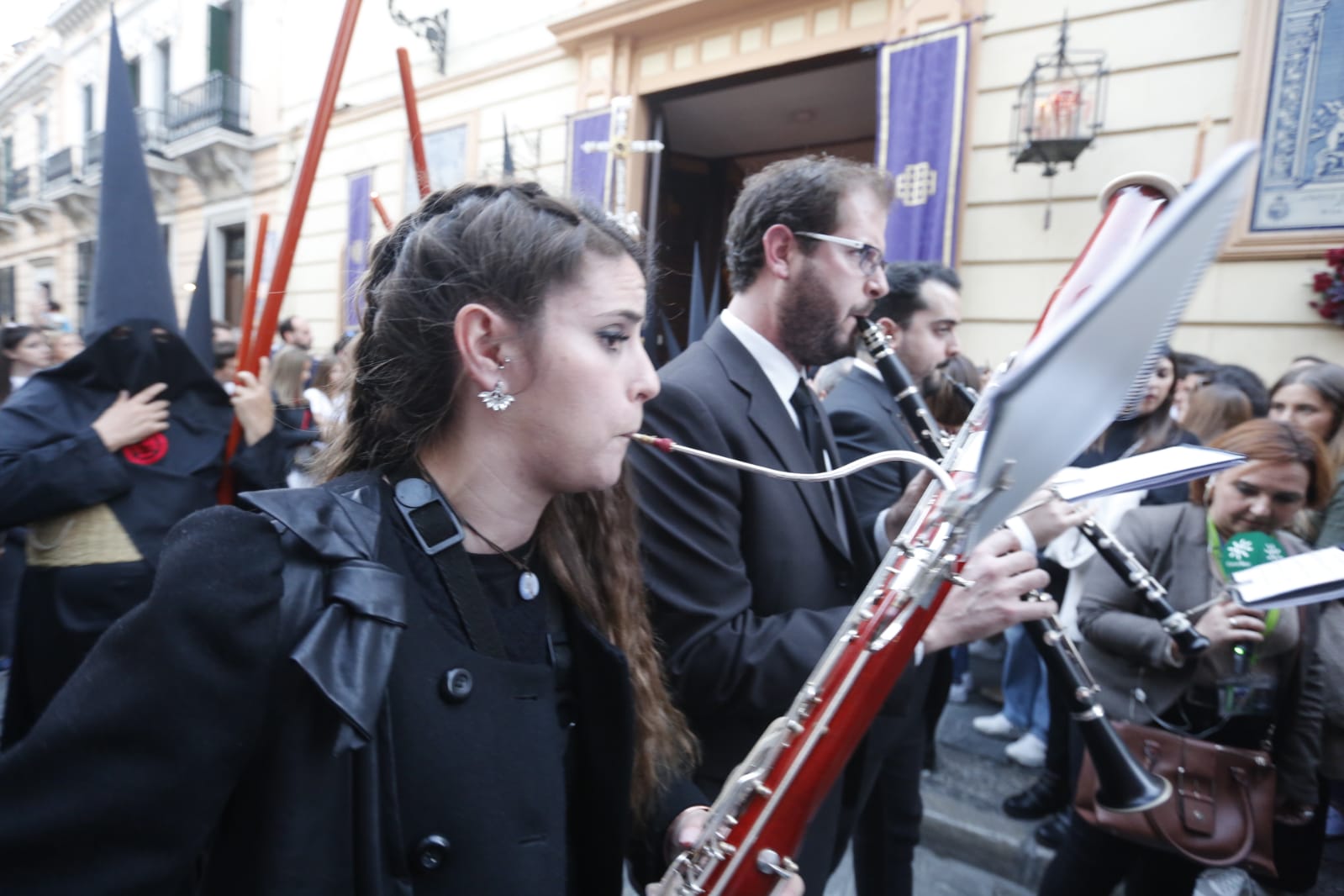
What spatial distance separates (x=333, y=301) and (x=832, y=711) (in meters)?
10.7

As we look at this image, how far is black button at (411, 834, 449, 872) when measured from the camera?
0.89 meters

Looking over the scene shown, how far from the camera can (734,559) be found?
61.9 inches

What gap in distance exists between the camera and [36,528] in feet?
7.36

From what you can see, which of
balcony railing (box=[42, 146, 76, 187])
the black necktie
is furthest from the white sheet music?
balcony railing (box=[42, 146, 76, 187])

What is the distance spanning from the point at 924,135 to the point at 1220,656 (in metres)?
4.56

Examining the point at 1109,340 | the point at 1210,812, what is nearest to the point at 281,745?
the point at 1109,340

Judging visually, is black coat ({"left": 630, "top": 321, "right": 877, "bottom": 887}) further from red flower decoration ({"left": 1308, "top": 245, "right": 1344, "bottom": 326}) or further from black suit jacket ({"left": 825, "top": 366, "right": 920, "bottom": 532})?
red flower decoration ({"left": 1308, "top": 245, "right": 1344, "bottom": 326})

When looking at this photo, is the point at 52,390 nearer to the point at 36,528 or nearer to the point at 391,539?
the point at 36,528

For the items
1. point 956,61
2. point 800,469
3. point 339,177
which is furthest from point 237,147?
point 800,469

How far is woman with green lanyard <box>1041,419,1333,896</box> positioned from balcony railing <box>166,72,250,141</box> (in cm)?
1327

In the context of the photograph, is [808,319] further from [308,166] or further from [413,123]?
[308,166]

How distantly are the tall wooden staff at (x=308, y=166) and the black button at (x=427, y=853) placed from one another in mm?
1379

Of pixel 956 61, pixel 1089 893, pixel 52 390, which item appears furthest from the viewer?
pixel 956 61

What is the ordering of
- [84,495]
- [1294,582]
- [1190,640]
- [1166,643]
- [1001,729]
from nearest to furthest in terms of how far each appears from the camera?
[1294,582] < [1190,640] < [1166,643] < [84,495] < [1001,729]
